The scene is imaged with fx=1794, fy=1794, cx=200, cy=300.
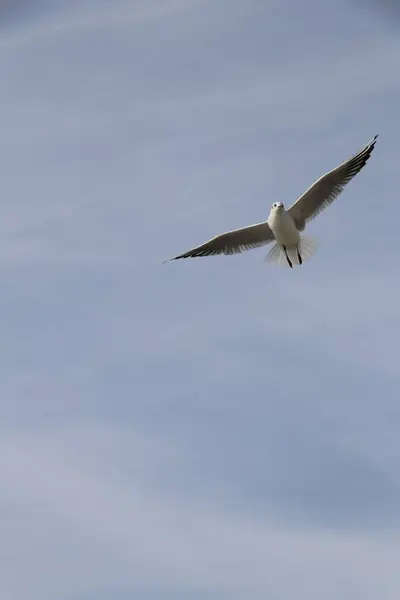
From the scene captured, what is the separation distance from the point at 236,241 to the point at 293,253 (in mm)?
1143

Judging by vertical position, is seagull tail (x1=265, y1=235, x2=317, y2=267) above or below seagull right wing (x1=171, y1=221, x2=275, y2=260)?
below

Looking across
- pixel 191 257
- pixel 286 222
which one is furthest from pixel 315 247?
pixel 191 257

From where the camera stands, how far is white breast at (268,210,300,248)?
82.8ft

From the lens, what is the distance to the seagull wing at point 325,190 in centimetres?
2522

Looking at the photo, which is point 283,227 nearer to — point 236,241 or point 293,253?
point 293,253

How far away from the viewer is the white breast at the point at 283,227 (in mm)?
25250

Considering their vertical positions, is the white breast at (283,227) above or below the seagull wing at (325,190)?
below

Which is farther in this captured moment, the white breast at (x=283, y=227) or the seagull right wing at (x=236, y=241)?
the seagull right wing at (x=236, y=241)

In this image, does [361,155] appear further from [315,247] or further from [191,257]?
[191,257]

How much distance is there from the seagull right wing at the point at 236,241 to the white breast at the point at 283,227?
0.45m

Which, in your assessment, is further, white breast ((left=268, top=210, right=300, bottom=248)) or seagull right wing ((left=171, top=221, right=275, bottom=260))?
seagull right wing ((left=171, top=221, right=275, bottom=260))

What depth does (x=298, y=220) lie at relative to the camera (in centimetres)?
2580

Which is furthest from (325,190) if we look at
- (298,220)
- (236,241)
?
(236,241)

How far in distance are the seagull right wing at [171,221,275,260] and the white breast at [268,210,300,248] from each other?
1.47 ft
